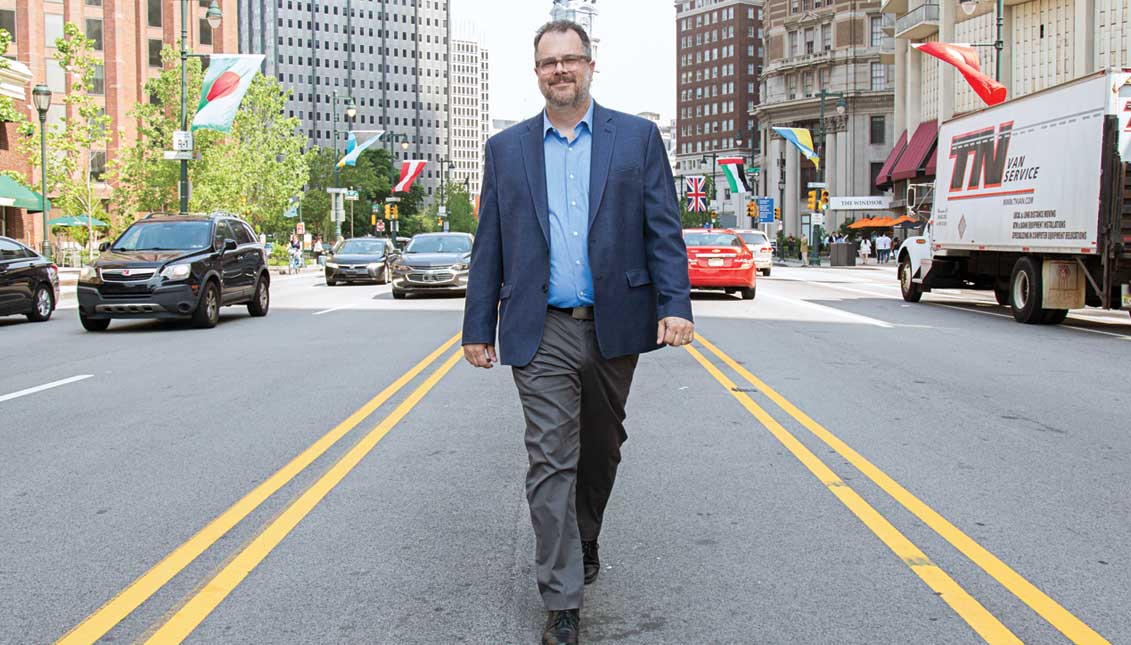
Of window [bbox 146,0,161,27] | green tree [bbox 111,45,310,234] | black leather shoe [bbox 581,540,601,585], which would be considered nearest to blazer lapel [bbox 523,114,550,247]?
black leather shoe [bbox 581,540,601,585]

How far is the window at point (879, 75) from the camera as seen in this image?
305ft

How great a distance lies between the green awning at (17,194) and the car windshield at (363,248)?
2042cm

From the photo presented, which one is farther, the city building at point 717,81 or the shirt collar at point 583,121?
the city building at point 717,81

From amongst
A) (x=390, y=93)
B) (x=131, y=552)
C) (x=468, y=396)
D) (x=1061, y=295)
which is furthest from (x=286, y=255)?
(x=390, y=93)

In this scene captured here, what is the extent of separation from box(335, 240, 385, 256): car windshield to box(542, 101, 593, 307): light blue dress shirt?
2979cm

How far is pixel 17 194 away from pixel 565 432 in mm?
51111

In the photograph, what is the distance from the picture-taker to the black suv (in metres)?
16.8

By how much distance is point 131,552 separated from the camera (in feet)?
16.4

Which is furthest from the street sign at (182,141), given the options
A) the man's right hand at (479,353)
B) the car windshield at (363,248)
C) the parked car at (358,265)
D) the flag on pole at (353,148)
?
the man's right hand at (479,353)

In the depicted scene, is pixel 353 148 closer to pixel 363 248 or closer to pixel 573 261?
pixel 363 248

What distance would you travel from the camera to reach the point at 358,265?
32500 mm

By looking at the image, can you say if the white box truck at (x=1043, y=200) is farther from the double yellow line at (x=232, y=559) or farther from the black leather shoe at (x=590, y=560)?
the black leather shoe at (x=590, y=560)

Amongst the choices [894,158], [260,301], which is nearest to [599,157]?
[260,301]

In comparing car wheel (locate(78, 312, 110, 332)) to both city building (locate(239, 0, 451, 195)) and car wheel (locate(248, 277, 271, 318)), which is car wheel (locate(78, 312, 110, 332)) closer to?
car wheel (locate(248, 277, 271, 318))
